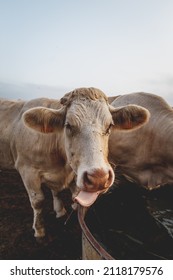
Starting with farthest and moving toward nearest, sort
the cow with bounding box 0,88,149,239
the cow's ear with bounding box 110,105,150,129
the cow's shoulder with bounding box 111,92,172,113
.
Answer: the cow's shoulder with bounding box 111,92,172,113 → the cow's ear with bounding box 110,105,150,129 → the cow with bounding box 0,88,149,239

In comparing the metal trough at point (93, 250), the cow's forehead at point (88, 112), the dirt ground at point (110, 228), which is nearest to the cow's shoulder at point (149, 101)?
the dirt ground at point (110, 228)

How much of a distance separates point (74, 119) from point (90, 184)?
78 centimetres

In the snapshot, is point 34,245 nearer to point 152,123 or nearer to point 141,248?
point 141,248

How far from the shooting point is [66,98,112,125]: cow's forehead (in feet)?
9.31

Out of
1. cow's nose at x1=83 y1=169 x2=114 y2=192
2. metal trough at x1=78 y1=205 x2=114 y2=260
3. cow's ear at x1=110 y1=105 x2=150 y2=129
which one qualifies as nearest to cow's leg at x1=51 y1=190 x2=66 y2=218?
cow's ear at x1=110 y1=105 x2=150 y2=129

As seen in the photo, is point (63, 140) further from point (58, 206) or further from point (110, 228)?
point (58, 206)

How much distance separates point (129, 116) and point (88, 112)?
83cm

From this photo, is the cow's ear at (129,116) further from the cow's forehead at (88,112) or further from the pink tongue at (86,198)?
the pink tongue at (86,198)

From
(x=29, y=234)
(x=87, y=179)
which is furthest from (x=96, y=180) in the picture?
(x=29, y=234)

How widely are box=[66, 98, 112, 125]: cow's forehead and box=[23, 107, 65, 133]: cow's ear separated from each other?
0.28m

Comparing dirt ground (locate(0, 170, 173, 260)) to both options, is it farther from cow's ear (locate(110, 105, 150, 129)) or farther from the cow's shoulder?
the cow's shoulder

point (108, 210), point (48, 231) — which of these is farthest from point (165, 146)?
point (48, 231)

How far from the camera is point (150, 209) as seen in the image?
13.2 ft

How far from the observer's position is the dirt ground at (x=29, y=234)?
3949 millimetres
